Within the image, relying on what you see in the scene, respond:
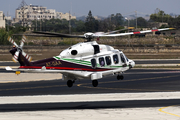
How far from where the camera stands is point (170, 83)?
56.8 meters

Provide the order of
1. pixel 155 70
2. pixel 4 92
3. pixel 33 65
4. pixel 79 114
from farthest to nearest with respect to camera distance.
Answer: pixel 155 70
pixel 4 92
pixel 79 114
pixel 33 65

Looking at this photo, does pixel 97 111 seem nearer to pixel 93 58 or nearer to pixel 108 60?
pixel 108 60

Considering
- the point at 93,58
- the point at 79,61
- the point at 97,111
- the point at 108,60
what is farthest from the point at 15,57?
the point at 97,111

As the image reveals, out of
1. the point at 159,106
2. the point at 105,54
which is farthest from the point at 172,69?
the point at 105,54

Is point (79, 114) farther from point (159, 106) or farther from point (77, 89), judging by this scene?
point (77, 89)

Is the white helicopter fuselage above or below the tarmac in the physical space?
above

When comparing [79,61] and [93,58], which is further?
[93,58]

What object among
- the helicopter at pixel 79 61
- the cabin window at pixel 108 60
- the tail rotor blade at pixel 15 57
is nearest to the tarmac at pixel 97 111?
the helicopter at pixel 79 61

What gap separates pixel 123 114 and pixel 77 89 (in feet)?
63.8

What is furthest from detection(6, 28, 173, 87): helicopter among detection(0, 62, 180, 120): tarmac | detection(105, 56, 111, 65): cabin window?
detection(0, 62, 180, 120): tarmac

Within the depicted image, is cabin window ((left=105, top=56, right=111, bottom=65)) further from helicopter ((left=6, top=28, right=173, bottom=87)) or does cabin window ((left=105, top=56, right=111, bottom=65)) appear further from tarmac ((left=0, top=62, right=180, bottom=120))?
tarmac ((left=0, top=62, right=180, bottom=120))

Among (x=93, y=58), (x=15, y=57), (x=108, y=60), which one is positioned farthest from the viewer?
(x=108, y=60)

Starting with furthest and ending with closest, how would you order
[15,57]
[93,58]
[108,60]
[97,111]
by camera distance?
[97,111], [108,60], [93,58], [15,57]

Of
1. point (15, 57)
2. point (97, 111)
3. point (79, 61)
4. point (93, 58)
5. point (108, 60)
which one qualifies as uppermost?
point (15, 57)
